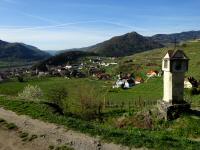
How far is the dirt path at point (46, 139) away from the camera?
15.7m

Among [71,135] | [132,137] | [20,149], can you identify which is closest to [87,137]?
[71,135]

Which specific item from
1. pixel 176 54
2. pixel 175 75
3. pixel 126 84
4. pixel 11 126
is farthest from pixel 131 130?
pixel 126 84

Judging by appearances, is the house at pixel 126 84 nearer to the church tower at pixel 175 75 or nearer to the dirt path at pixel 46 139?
the church tower at pixel 175 75

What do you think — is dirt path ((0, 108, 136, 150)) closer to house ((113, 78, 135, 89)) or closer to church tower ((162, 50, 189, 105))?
church tower ((162, 50, 189, 105))

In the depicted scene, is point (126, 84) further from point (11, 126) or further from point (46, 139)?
point (46, 139)

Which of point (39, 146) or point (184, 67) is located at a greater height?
point (184, 67)

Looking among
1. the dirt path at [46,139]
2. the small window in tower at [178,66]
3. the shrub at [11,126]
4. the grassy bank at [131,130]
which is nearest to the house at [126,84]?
the small window in tower at [178,66]

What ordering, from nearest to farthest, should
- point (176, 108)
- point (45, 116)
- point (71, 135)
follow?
point (71, 135), point (45, 116), point (176, 108)

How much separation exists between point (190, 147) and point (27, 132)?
343 inches

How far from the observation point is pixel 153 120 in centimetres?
2667

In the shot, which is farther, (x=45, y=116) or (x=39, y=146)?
(x=45, y=116)

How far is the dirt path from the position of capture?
618 inches

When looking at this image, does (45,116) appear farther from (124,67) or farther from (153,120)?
(124,67)

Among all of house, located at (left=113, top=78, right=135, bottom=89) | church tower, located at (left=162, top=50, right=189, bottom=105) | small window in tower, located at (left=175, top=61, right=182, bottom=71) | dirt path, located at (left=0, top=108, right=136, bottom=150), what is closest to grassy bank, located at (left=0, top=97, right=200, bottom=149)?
dirt path, located at (left=0, top=108, right=136, bottom=150)
